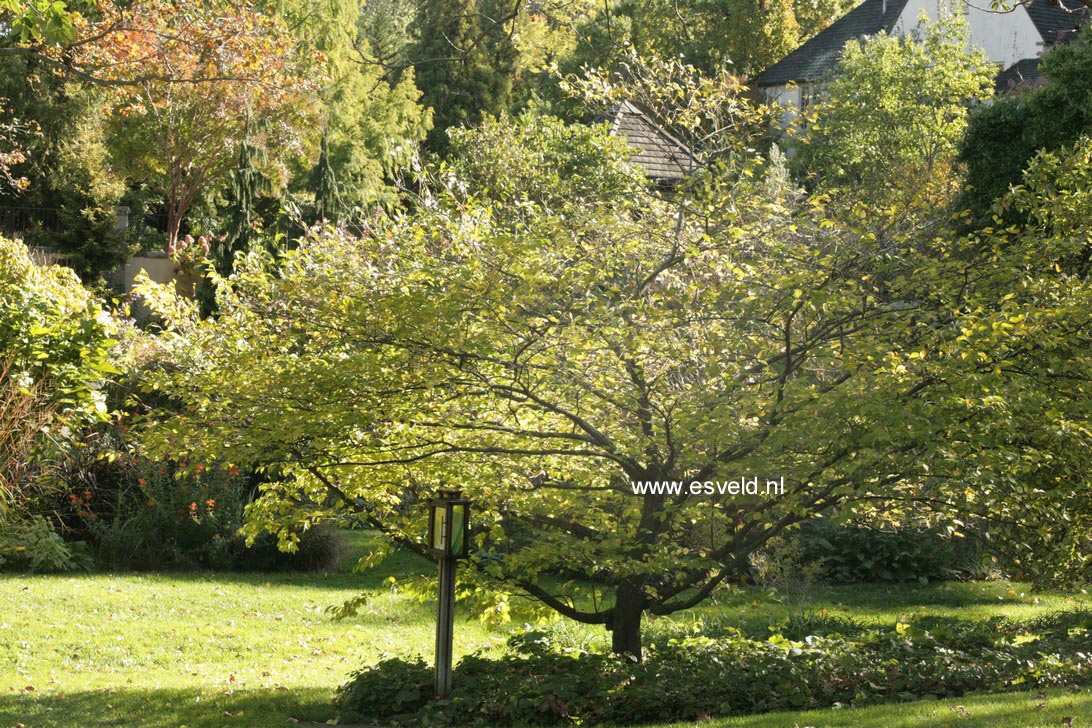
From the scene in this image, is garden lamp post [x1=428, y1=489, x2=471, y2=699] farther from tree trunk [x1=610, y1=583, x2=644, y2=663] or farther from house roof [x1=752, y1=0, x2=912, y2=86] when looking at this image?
house roof [x1=752, y1=0, x2=912, y2=86]

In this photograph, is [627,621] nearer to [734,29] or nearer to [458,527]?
[458,527]

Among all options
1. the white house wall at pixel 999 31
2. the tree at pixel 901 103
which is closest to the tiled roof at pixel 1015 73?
the white house wall at pixel 999 31

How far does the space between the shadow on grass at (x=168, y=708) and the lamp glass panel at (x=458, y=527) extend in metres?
1.40

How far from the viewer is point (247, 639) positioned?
847cm

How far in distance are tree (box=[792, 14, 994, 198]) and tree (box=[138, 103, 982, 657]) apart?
1580 centimetres

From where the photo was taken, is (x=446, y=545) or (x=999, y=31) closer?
(x=446, y=545)

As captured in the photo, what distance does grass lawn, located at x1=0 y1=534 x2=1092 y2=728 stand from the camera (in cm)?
610

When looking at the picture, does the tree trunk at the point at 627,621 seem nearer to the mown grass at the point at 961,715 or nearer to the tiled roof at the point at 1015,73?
the mown grass at the point at 961,715

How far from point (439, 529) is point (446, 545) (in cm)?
11

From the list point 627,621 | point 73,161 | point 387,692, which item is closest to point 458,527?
point 387,692

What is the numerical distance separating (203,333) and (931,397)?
15.2ft

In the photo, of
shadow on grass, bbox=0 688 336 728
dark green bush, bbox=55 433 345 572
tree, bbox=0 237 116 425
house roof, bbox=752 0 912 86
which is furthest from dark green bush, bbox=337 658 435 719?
house roof, bbox=752 0 912 86

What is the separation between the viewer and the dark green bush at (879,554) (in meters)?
11.6

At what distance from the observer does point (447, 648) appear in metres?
6.19
